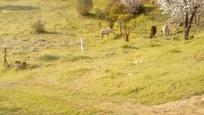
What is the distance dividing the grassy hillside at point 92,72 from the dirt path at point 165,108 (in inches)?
19.5

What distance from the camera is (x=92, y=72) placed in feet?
93.6

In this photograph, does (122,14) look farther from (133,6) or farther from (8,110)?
(8,110)

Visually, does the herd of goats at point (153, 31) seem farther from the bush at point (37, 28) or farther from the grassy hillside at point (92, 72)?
the bush at point (37, 28)

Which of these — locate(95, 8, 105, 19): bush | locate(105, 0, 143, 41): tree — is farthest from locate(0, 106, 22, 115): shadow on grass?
locate(95, 8, 105, 19): bush

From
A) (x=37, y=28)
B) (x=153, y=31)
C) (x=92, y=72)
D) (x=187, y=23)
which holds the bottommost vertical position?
(x=153, y=31)

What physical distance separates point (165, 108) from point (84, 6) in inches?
1332

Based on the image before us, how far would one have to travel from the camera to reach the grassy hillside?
2286 centimetres

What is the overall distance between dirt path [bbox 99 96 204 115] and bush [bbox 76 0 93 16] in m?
32.4

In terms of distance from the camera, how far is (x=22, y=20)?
53.0 meters

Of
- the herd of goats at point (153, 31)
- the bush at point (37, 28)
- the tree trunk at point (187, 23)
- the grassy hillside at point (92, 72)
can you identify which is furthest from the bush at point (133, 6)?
the tree trunk at point (187, 23)

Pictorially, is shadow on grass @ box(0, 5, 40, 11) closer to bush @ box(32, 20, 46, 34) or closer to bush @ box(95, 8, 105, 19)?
bush @ box(95, 8, 105, 19)

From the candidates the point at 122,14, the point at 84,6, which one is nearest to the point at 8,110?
the point at 122,14

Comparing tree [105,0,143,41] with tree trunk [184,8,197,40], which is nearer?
tree trunk [184,8,197,40]

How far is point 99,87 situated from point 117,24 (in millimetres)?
25376
